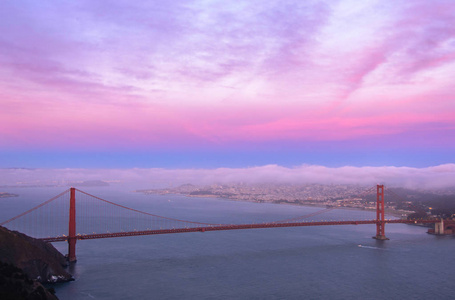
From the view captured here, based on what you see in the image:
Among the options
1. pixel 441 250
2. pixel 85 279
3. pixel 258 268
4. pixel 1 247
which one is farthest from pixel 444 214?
pixel 1 247

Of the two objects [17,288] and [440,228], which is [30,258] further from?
[440,228]

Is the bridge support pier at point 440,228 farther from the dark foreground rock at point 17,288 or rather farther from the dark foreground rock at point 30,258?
the dark foreground rock at point 17,288

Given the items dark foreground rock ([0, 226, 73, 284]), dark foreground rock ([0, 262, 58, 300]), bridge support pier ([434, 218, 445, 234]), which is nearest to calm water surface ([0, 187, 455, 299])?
dark foreground rock ([0, 226, 73, 284])

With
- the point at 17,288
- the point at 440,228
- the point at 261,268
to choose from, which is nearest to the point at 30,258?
the point at 17,288

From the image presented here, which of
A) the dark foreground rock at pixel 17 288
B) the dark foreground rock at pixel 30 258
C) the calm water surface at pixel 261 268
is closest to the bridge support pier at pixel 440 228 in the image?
the calm water surface at pixel 261 268

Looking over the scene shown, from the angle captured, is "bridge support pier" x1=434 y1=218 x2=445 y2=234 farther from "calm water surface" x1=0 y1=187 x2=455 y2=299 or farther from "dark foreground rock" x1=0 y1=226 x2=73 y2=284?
"dark foreground rock" x1=0 y1=226 x2=73 y2=284

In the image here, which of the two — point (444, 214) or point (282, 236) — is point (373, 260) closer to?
point (282, 236)

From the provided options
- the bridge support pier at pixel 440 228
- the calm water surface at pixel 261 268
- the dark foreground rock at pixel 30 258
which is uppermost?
the dark foreground rock at pixel 30 258
